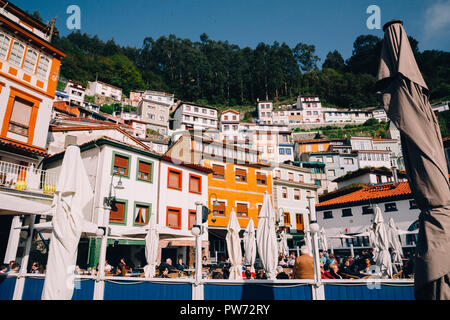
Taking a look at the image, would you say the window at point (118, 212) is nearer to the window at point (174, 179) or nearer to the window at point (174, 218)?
the window at point (174, 218)

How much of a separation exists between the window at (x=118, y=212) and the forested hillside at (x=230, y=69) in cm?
7583

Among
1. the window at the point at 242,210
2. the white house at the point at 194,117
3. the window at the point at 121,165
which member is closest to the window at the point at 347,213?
the window at the point at 242,210

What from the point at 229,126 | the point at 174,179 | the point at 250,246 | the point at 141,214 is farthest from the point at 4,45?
the point at 229,126

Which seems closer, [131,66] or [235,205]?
[235,205]

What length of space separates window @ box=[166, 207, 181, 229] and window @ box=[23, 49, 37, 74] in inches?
510

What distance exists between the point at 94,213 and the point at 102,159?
3629mm

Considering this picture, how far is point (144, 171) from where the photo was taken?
71.2 feet

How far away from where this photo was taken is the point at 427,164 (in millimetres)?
3285

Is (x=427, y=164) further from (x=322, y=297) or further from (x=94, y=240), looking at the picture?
(x=94, y=240)

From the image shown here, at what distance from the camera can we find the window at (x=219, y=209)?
92.5 ft

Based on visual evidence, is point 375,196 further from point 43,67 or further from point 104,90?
point 104,90

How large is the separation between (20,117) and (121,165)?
21.9ft

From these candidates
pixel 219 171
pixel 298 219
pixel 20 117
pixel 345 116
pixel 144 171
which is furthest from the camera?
pixel 345 116
